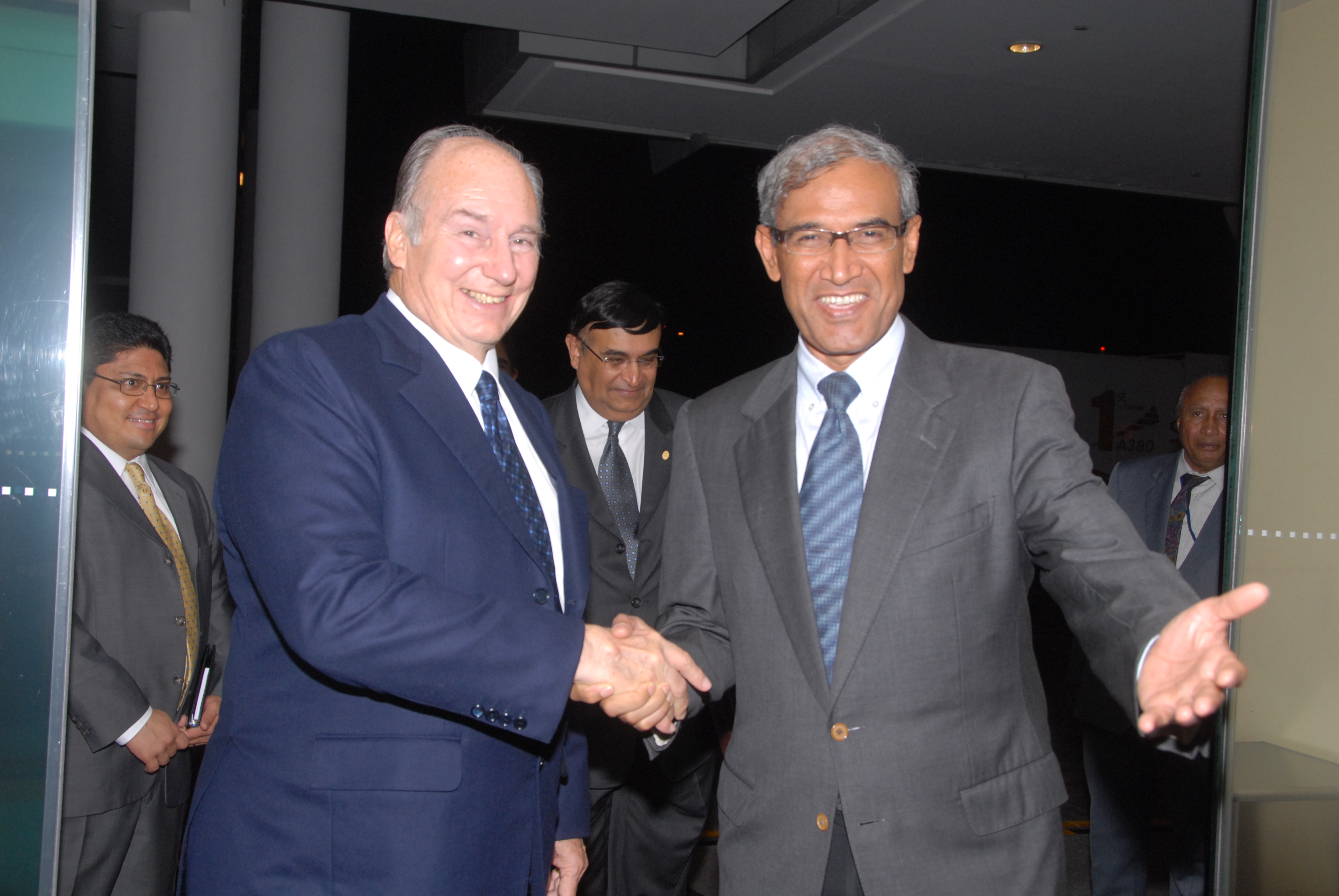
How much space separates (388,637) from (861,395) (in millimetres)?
902

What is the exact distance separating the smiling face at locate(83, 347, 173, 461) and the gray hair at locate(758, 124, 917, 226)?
2.13m

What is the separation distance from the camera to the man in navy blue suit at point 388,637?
1.47 metres

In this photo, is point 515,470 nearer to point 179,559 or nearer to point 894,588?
point 894,588

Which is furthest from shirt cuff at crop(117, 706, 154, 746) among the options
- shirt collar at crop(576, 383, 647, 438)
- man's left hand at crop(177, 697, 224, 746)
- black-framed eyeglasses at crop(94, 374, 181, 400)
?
shirt collar at crop(576, 383, 647, 438)

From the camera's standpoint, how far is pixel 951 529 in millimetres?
1613

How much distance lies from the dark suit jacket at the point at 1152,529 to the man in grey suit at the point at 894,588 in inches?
82.9

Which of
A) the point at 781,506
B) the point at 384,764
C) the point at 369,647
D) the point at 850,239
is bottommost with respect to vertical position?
the point at 384,764

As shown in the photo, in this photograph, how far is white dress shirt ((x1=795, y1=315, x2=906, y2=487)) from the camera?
1775 millimetres

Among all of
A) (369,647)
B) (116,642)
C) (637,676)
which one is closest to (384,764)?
(369,647)

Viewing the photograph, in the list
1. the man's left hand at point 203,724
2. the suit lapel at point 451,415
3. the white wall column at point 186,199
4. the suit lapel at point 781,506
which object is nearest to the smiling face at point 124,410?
the man's left hand at point 203,724

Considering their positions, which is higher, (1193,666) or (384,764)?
(1193,666)

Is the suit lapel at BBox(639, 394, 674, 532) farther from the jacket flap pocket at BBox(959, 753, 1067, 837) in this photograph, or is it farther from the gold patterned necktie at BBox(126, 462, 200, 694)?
the jacket flap pocket at BBox(959, 753, 1067, 837)

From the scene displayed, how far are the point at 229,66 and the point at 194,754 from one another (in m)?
3.90

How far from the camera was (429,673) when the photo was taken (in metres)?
1.46
